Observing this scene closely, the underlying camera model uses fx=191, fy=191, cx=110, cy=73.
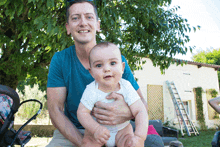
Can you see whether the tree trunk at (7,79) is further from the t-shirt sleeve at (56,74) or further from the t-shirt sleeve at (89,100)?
the t-shirt sleeve at (89,100)

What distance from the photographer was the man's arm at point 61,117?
56.4 inches

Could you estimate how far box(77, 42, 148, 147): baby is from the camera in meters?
1.20

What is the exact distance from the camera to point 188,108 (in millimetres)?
14844

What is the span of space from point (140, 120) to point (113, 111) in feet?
0.61

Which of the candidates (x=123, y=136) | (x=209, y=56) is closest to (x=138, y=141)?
(x=123, y=136)

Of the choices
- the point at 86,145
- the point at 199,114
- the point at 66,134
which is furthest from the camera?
the point at 199,114

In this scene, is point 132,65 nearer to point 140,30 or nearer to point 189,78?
point 140,30

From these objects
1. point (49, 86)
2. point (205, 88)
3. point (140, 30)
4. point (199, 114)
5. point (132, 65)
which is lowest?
point (199, 114)

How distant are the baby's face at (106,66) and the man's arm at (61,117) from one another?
44 centimetres

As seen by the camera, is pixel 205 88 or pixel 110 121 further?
pixel 205 88

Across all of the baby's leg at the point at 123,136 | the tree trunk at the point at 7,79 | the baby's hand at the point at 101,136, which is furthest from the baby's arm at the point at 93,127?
the tree trunk at the point at 7,79

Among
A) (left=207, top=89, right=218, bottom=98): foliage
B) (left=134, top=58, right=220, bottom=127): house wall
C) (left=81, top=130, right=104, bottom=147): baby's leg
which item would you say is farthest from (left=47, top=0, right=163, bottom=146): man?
(left=207, top=89, right=218, bottom=98): foliage

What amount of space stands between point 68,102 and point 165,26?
4.23 m

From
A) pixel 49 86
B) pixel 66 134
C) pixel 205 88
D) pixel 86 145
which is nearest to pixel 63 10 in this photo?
pixel 49 86
